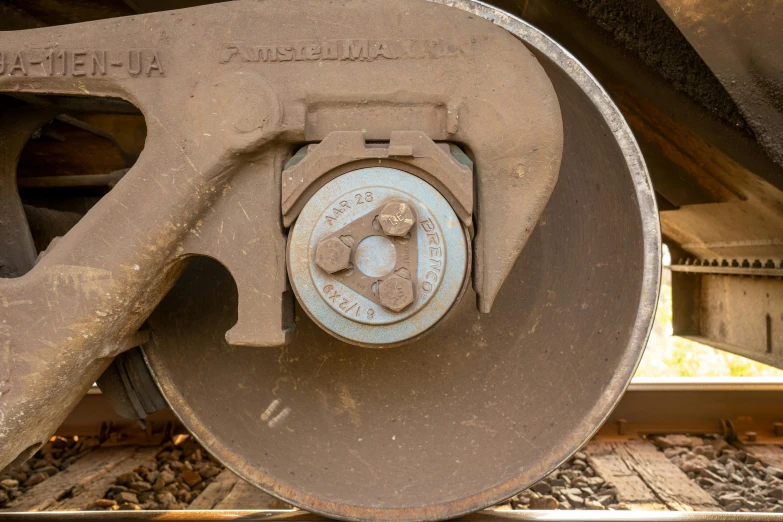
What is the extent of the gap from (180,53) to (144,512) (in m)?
1.54

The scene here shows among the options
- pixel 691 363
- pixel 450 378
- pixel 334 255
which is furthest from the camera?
pixel 691 363

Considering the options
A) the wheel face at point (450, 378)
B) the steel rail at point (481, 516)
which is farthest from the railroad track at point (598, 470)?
the wheel face at point (450, 378)

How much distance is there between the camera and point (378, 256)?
1.47m

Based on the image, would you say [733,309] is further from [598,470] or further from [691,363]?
[691,363]

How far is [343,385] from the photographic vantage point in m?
2.08

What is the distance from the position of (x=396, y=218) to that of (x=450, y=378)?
2.61 ft

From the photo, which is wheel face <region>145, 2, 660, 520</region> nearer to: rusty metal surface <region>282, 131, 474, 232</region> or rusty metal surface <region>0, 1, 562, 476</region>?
rusty metal surface <region>0, 1, 562, 476</region>

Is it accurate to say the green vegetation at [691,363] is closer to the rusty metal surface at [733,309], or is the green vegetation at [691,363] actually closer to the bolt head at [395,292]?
the rusty metal surface at [733,309]

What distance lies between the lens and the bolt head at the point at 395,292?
4.72 feet

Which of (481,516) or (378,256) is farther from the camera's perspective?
(481,516)

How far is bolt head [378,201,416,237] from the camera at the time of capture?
144 cm

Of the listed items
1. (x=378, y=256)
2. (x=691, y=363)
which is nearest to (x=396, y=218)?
(x=378, y=256)

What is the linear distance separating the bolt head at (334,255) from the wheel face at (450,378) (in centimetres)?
70

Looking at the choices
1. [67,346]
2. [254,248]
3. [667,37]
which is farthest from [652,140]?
[67,346]
